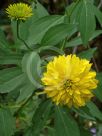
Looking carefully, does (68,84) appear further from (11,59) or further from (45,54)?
(45,54)

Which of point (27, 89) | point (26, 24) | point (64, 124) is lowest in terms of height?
point (64, 124)

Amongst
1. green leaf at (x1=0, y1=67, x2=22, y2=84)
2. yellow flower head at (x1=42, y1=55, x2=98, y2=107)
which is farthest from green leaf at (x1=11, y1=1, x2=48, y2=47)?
yellow flower head at (x1=42, y1=55, x2=98, y2=107)

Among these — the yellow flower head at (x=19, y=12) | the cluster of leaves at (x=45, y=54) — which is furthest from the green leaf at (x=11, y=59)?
the yellow flower head at (x=19, y=12)

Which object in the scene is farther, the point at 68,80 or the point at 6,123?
the point at 6,123

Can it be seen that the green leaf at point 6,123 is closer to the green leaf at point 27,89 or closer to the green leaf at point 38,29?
the green leaf at point 27,89

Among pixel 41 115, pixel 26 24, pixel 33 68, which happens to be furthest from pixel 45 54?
pixel 33 68

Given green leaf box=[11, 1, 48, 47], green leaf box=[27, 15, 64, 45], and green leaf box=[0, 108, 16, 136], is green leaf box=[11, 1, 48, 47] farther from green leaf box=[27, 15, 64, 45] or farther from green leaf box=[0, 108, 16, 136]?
green leaf box=[0, 108, 16, 136]
